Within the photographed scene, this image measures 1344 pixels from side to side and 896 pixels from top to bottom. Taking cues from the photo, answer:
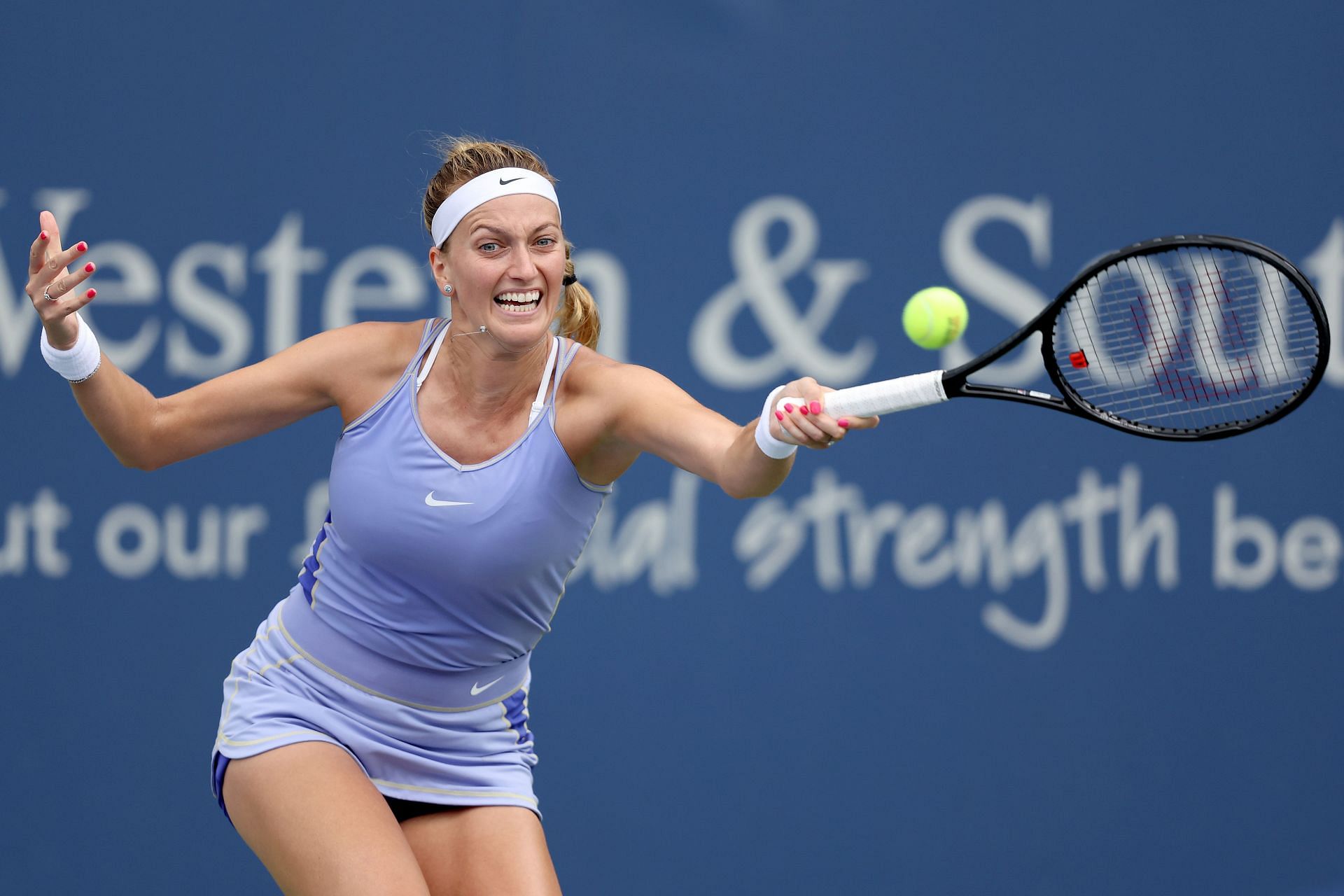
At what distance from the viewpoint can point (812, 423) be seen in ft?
6.03

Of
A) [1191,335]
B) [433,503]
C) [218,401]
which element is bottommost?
[433,503]

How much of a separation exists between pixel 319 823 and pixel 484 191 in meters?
1.02

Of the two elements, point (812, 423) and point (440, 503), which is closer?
point (812, 423)

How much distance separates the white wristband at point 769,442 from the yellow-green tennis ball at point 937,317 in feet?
0.93

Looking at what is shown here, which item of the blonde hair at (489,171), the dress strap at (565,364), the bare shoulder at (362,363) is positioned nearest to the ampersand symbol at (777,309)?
the blonde hair at (489,171)

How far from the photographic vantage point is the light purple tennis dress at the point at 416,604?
220 cm

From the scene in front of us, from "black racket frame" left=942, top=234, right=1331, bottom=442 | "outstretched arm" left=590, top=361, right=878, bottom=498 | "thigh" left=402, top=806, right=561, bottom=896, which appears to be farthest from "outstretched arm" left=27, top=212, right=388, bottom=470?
"black racket frame" left=942, top=234, right=1331, bottom=442

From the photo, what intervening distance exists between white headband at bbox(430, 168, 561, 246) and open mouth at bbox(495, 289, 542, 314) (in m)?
0.17

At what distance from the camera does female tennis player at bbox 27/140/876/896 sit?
7.14ft

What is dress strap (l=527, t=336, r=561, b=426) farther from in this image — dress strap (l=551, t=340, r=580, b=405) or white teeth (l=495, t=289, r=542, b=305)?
white teeth (l=495, t=289, r=542, b=305)

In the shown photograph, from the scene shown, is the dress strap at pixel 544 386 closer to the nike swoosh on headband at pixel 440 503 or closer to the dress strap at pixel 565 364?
the dress strap at pixel 565 364

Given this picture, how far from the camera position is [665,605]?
12.1ft

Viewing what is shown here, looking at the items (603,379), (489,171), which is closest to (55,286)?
(489,171)

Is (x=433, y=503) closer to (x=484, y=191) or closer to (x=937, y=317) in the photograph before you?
(x=484, y=191)
